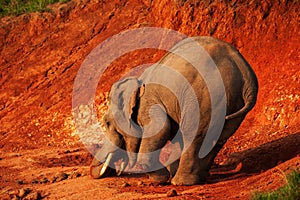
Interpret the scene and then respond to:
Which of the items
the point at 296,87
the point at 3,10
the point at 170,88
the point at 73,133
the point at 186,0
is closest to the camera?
the point at 170,88

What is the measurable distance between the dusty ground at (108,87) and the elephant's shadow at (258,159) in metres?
0.02

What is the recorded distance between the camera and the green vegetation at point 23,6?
816 inches

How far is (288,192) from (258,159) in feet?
13.0

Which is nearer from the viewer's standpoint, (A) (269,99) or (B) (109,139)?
(B) (109,139)

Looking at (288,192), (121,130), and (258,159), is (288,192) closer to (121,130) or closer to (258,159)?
(121,130)

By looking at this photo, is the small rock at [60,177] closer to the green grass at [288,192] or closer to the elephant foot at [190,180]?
the elephant foot at [190,180]

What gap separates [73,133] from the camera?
17359mm

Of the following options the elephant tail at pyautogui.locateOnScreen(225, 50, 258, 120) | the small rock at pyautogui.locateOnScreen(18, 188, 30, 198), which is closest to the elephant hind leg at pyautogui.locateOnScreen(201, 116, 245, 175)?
the elephant tail at pyautogui.locateOnScreen(225, 50, 258, 120)

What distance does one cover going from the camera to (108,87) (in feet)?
59.6

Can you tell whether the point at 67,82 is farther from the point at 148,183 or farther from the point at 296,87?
the point at 148,183

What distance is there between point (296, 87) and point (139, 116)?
463 centimetres

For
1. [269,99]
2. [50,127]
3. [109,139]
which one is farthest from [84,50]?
[109,139]

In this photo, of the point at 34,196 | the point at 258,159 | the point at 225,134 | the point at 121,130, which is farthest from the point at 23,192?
the point at 258,159

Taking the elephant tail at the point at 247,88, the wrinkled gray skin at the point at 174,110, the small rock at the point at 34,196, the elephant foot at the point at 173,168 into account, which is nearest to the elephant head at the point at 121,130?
the wrinkled gray skin at the point at 174,110
